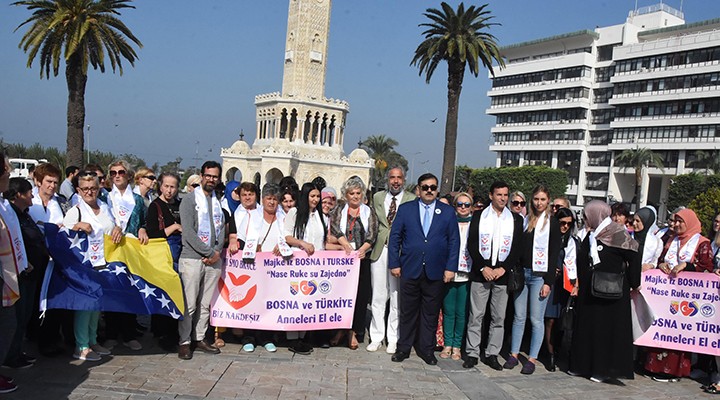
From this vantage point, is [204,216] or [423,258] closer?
[204,216]

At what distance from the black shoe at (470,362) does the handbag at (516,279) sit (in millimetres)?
997

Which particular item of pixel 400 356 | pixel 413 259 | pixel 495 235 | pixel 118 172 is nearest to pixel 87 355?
pixel 118 172

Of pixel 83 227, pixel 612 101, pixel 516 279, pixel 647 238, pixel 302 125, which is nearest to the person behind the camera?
pixel 83 227

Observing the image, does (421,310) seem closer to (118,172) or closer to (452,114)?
(118,172)

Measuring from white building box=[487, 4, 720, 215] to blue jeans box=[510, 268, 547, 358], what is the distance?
2308 inches

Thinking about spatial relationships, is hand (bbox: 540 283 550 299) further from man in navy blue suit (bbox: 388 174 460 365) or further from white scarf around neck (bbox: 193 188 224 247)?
white scarf around neck (bbox: 193 188 224 247)

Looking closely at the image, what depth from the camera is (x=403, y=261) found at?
6.92m

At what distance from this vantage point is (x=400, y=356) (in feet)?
22.7

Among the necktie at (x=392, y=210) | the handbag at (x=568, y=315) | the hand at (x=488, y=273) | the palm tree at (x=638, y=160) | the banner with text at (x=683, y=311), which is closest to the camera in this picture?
the hand at (x=488, y=273)

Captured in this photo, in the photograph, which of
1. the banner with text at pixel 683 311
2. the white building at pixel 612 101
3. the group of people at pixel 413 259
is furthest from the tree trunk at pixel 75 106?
the white building at pixel 612 101

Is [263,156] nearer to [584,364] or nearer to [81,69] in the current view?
[81,69]

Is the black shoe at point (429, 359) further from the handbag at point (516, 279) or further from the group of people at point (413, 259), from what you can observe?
the handbag at point (516, 279)

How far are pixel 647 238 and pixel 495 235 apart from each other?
2632mm

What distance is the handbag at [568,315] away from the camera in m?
7.32
